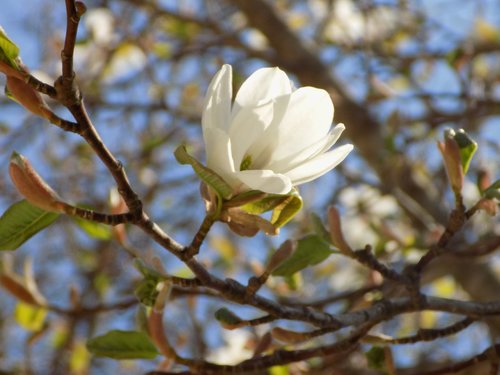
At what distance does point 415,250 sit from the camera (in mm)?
1048

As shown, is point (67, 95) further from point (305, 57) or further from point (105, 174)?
point (105, 174)

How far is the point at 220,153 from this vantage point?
530mm

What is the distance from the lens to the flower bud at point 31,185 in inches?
20.5

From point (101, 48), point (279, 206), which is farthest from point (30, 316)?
point (101, 48)

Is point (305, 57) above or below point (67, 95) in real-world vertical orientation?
above

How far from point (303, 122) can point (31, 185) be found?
0.22 metres

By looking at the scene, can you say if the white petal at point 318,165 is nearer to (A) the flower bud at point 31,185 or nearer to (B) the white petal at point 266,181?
(B) the white petal at point 266,181

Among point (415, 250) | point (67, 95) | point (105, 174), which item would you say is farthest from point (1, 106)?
point (67, 95)

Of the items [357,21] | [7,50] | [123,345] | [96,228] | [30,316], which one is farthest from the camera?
[357,21]

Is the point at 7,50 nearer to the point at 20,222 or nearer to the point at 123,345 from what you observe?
the point at 20,222

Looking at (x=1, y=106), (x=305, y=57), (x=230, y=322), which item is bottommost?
(x=230, y=322)

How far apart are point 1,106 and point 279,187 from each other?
5.62 feet

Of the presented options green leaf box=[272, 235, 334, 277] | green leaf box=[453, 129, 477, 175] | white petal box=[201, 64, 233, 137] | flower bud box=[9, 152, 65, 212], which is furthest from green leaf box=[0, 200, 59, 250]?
green leaf box=[453, 129, 477, 175]

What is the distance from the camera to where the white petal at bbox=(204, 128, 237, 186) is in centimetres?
52
